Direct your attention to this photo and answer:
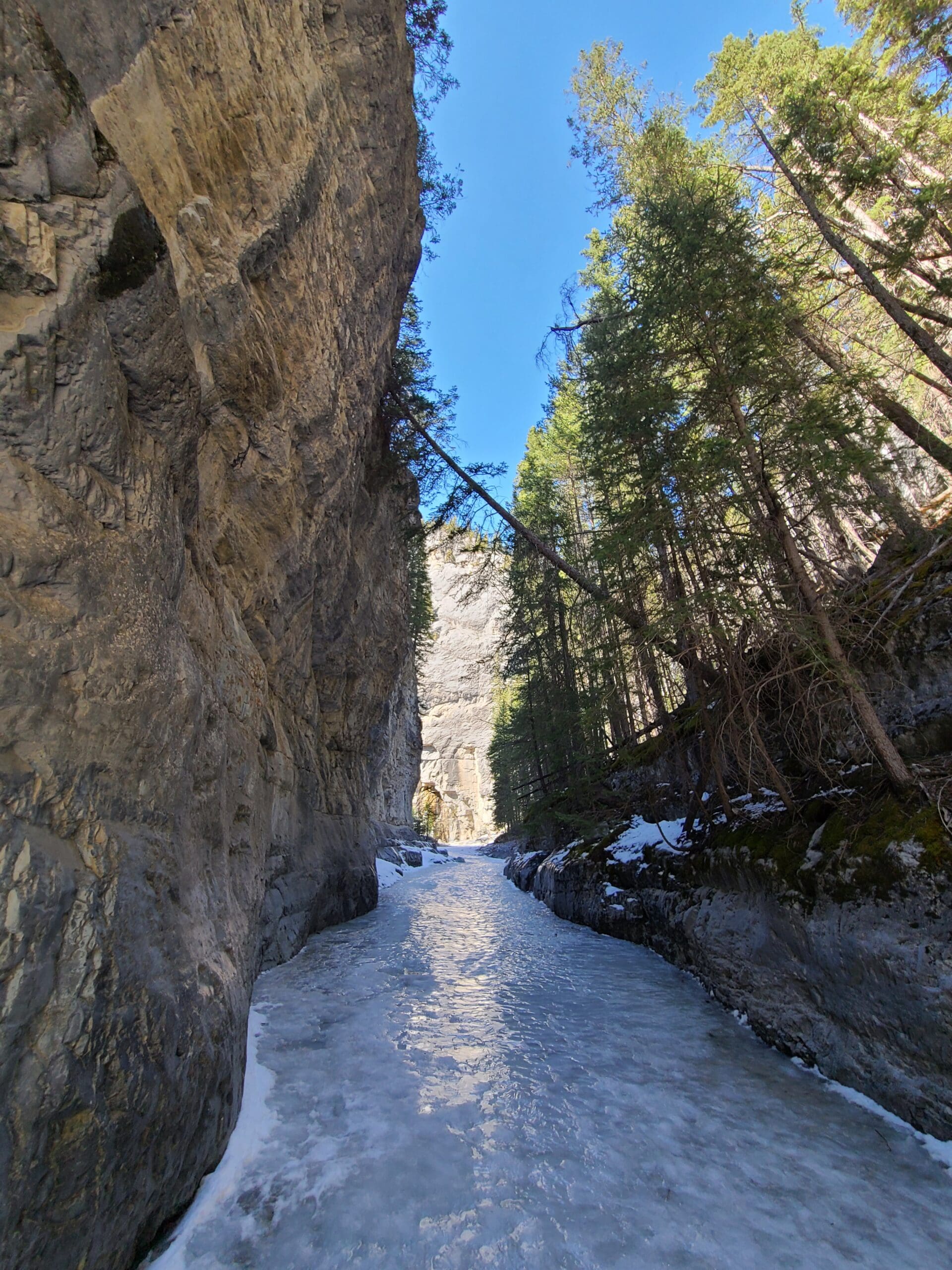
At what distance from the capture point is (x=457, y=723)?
80.4m

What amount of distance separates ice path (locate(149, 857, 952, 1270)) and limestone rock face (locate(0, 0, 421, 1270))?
2.24 ft

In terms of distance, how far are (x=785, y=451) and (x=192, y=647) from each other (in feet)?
22.2

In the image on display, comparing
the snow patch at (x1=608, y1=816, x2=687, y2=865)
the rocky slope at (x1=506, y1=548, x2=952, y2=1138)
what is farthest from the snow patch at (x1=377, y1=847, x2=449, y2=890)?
the rocky slope at (x1=506, y1=548, x2=952, y2=1138)

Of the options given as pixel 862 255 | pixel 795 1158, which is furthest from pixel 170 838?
pixel 862 255

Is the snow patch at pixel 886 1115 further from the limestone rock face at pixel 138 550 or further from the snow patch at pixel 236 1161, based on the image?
the limestone rock face at pixel 138 550

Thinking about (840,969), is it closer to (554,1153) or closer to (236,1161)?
(554,1153)

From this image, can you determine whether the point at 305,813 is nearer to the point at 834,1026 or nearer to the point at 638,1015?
the point at 638,1015

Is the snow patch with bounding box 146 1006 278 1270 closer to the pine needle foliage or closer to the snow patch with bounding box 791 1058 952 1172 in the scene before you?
the snow patch with bounding box 791 1058 952 1172

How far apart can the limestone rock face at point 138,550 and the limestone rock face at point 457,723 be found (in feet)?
181

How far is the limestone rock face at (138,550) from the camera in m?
2.30

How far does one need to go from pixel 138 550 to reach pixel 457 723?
78314 mm

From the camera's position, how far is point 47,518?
8.50 ft

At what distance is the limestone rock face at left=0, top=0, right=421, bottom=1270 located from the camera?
230cm

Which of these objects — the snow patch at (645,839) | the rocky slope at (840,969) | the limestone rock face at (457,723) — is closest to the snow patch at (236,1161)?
the rocky slope at (840,969)
